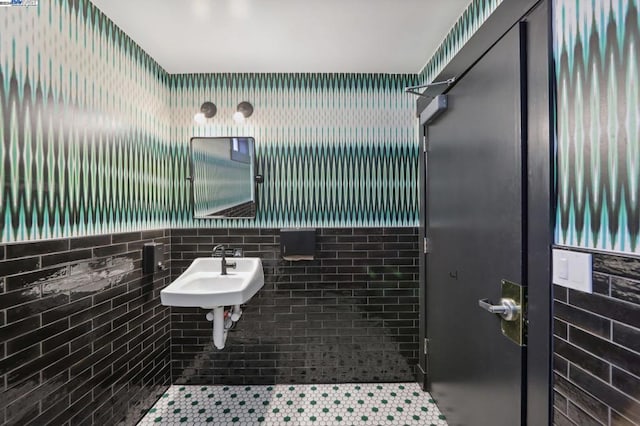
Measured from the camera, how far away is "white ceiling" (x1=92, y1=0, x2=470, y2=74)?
1653mm

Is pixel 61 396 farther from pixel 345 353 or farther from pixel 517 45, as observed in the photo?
pixel 517 45

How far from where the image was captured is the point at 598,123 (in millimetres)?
891

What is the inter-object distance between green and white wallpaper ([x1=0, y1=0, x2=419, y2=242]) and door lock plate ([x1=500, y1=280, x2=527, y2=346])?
122cm

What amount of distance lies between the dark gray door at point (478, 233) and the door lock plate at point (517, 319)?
0.03 m

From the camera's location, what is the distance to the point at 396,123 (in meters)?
2.42

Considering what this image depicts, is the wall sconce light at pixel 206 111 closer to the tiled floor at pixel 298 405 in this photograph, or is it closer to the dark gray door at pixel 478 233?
the dark gray door at pixel 478 233

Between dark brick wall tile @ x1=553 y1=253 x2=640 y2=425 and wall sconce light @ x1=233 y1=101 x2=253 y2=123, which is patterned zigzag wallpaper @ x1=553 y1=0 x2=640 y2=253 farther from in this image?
wall sconce light @ x1=233 y1=101 x2=253 y2=123

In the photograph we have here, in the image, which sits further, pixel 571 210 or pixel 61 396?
pixel 61 396

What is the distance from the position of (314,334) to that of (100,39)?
2537 mm

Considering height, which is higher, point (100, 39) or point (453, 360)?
point (100, 39)

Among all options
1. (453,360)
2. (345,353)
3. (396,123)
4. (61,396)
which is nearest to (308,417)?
(345,353)

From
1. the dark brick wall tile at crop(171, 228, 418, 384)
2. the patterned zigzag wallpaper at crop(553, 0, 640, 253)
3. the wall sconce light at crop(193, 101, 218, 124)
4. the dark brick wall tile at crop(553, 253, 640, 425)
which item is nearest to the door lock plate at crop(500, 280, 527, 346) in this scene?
the dark brick wall tile at crop(553, 253, 640, 425)

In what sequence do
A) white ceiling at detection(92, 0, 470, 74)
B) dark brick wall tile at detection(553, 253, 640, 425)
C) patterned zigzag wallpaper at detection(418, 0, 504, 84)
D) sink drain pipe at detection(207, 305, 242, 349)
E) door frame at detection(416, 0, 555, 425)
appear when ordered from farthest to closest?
sink drain pipe at detection(207, 305, 242, 349)
white ceiling at detection(92, 0, 470, 74)
patterned zigzag wallpaper at detection(418, 0, 504, 84)
door frame at detection(416, 0, 555, 425)
dark brick wall tile at detection(553, 253, 640, 425)

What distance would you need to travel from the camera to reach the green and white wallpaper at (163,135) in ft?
4.42
